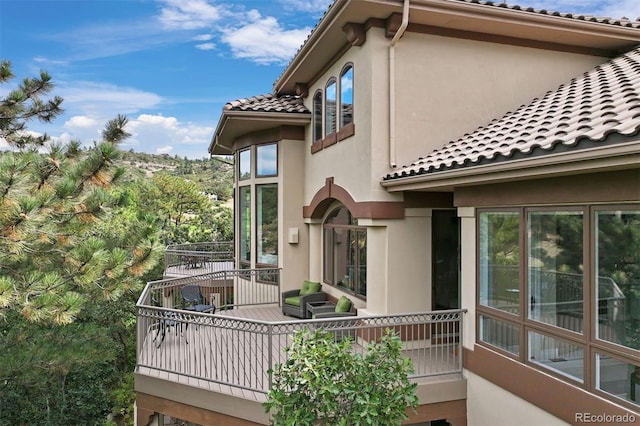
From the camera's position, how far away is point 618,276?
174 inches

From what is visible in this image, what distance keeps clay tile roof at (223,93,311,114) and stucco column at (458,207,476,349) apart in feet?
19.5

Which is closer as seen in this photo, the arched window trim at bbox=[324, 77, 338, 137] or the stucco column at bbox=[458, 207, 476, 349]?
the stucco column at bbox=[458, 207, 476, 349]

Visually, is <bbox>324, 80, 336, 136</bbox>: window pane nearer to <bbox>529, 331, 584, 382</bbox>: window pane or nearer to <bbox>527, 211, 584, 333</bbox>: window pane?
<bbox>527, 211, 584, 333</bbox>: window pane

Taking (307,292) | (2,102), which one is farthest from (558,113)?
(2,102)

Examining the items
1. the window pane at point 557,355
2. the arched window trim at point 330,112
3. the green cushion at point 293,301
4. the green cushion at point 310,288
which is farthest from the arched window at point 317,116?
the window pane at point 557,355

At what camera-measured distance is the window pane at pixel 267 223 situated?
12.2m

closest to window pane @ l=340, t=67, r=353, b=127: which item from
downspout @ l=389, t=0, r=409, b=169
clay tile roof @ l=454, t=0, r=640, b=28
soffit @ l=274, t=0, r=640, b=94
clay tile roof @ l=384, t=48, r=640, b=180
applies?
soffit @ l=274, t=0, r=640, b=94

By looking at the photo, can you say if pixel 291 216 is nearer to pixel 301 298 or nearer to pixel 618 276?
pixel 301 298

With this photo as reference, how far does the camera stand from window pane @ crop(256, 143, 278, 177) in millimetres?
12156

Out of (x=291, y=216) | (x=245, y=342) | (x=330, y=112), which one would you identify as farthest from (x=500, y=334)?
(x=291, y=216)

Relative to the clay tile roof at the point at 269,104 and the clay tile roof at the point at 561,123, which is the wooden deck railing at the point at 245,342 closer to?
the clay tile roof at the point at 561,123

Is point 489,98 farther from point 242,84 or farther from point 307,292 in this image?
point 242,84

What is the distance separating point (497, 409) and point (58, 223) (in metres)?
7.67

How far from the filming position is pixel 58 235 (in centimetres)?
752
